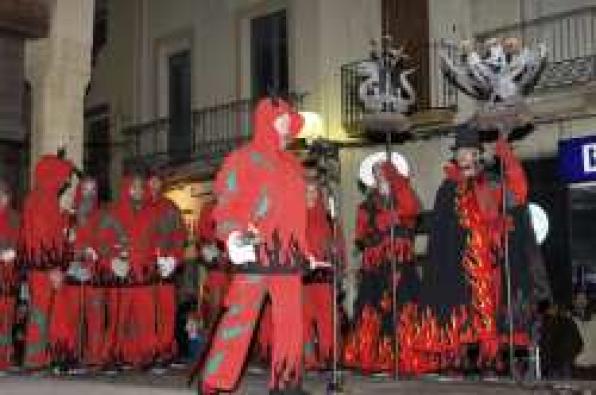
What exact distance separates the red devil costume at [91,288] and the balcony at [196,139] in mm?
10001

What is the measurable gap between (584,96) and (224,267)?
23.7 ft

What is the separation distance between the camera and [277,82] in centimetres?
2231

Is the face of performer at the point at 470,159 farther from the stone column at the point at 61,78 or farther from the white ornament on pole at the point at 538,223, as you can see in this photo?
the stone column at the point at 61,78

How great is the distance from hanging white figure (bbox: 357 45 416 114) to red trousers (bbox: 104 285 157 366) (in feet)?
9.92

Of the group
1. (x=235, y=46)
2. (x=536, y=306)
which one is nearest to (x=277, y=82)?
(x=235, y=46)

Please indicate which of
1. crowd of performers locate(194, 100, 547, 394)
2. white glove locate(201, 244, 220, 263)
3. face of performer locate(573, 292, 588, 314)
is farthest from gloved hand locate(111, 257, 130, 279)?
face of performer locate(573, 292, 588, 314)

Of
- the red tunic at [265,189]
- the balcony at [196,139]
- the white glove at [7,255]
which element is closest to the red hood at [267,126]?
the red tunic at [265,189]

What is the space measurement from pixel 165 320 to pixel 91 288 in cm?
81

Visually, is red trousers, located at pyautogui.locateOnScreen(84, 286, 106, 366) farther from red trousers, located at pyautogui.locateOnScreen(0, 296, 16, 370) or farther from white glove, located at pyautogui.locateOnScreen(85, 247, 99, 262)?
red trousers, located at pyautogui.locateOnScreen(0, 296, 16, 370)

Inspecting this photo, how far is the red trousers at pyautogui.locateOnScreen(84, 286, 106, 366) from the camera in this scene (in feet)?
38.2

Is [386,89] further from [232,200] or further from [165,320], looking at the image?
[232,200]

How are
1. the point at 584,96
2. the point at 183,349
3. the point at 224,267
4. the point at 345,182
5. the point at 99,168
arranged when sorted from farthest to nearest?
the point at 99,168 < the point at 345,182 < the point at 584,96 < the point at 183,349 < the point at 224,267

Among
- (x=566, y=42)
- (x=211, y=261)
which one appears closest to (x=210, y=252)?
(x=211, y=261)

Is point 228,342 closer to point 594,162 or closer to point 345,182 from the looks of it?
point 594,162
